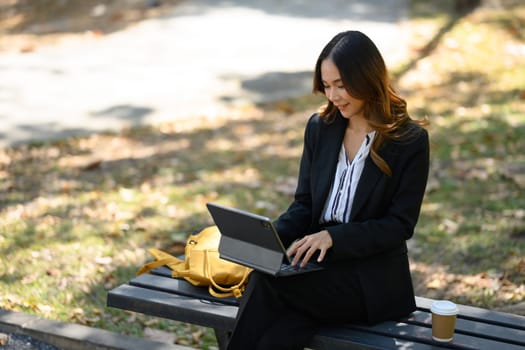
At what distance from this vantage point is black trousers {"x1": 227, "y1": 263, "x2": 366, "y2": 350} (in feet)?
11.8

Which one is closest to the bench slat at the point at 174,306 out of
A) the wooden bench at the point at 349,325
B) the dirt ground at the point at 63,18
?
the wooden bench at the point at 349,325

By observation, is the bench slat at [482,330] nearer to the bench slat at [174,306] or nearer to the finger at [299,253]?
the finger at [299,253]

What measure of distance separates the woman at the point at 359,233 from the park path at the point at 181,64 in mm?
5725

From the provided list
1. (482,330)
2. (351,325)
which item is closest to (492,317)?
(482,330)

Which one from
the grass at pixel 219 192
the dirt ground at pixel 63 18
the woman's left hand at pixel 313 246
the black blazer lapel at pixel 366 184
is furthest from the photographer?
the dirt ground at pixel 63 18

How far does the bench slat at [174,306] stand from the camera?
3861 mm

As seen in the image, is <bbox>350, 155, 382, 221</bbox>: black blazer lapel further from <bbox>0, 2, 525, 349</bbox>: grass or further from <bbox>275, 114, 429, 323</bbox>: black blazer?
<bbox>0, 2, 525, 349</bbox>: grass

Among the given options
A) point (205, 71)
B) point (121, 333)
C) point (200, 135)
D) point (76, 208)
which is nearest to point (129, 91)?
point (205, 71)

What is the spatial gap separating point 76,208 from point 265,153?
2.10 metres

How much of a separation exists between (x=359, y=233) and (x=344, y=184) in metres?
0.30

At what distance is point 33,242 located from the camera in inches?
→ 242

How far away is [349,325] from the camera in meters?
3.77

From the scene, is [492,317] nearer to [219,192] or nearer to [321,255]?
[321,255]

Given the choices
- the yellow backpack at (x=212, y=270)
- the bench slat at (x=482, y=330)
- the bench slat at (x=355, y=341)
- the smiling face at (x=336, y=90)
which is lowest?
the bench slat at (x=482, y=330)
